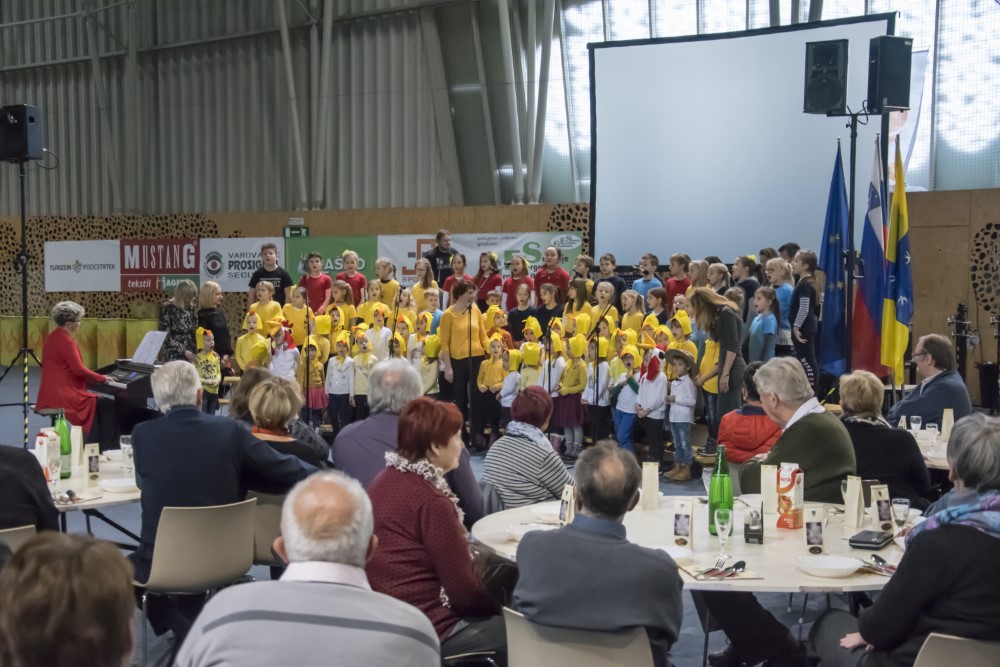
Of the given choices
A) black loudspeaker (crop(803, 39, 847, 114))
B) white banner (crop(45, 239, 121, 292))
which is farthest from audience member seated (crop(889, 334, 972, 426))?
white banner (crop(45, 239, 121, 292))

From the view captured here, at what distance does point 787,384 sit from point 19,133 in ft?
21.9

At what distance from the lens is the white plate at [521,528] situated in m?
3.54

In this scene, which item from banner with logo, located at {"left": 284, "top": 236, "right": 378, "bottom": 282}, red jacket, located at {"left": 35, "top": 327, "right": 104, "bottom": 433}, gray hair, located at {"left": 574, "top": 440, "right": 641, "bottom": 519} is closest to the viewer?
gray hair, located at {"left": 574, "top": 440, "right": 641, "bottom": 519}

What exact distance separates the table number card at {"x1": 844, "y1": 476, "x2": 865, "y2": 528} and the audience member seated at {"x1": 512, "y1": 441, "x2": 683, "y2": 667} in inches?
50.6

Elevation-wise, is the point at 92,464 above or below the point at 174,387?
below

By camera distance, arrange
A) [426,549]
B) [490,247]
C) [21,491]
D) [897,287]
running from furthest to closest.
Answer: [490,247] < [897,287] < [21,491] < [426,549]

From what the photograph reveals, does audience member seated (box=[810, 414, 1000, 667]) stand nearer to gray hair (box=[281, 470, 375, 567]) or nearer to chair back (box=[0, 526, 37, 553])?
gray hair (box=[281, 470, 375, 567])

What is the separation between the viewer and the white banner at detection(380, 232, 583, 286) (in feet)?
41.5

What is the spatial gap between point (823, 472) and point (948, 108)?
9138 millimetres

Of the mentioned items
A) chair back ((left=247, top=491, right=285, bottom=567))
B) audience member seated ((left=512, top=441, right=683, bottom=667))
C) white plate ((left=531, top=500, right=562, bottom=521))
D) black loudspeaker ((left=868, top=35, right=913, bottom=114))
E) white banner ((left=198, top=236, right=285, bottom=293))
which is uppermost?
black loudspeaker ((left=868, top=35, right=913, bottom=114))

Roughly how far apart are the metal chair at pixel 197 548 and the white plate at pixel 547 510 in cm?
105

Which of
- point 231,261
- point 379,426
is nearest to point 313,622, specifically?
point 379,426

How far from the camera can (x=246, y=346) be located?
936 cm

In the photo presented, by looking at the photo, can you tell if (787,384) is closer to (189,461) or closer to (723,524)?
(723,524)
